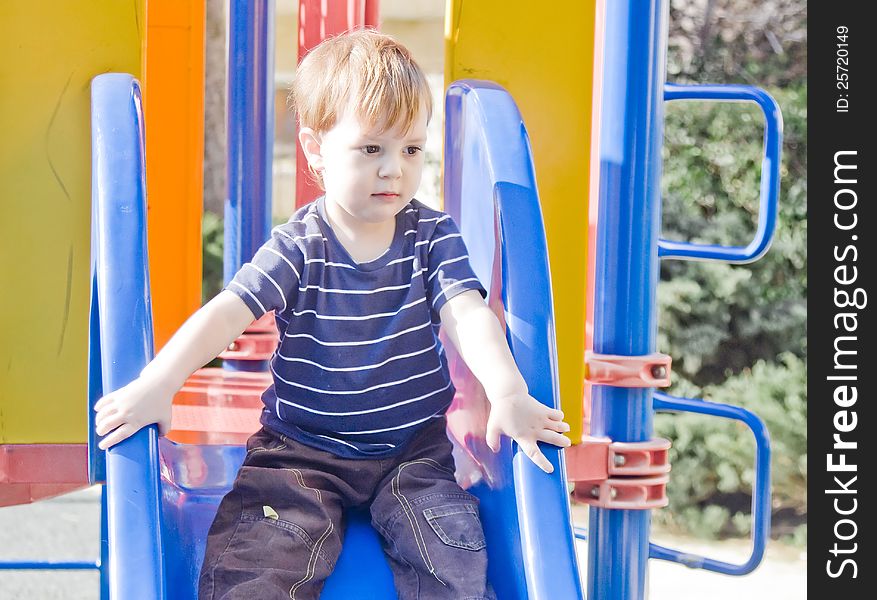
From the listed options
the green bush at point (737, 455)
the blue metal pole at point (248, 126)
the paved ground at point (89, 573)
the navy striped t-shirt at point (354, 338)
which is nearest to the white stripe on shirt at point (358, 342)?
the navy striped t-shirt at point (354, 338)

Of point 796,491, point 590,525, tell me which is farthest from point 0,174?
point 796,491

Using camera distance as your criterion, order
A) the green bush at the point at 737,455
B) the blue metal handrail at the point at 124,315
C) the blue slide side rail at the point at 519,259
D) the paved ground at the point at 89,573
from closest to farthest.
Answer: the blue metal handrail at the point at 124,315
the blue slide side rail at the point at 519,259
the paved ground at the point at 89,573
the green bush at the point at 737,455

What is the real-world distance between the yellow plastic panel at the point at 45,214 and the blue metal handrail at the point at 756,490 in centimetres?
141

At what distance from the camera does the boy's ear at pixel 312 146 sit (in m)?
2.04

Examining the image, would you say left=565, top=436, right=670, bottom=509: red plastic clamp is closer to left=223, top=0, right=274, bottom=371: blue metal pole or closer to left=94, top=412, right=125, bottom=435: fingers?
left=223, top=0, right=274, bottom=371: blue metal pole

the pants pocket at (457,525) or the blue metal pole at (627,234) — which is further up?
the blue metal pole at (627,234)

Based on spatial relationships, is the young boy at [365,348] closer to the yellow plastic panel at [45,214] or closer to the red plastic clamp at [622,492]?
the yellow plastic panel at [45,214]

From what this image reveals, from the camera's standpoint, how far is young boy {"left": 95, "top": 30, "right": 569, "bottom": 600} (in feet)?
6.02

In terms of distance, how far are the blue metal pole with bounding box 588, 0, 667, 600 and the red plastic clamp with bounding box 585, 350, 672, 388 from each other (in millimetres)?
31

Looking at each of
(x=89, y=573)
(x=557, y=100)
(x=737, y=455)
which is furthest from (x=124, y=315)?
(x=737, y=455)

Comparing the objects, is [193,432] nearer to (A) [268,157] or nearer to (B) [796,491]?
(A) [268,157]
